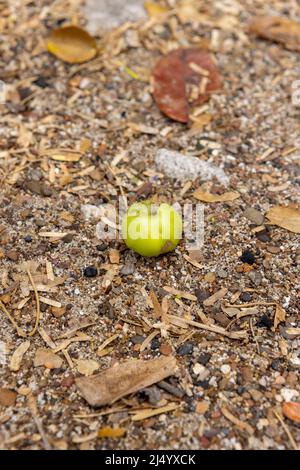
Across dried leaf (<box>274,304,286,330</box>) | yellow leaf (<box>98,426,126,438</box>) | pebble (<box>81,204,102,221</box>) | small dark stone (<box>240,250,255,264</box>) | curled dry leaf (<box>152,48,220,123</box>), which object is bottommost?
yellow leaf (<box>98,426,126,438</box>)

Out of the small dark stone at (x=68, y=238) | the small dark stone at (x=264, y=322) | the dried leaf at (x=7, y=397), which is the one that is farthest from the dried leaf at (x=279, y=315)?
the dried leaf at (x=7, y=397)

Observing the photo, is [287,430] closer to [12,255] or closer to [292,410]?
[292,410]

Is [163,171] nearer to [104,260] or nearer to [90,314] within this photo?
[104,260]

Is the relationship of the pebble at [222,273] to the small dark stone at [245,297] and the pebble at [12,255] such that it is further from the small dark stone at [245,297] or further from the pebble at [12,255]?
the pebble at [12,255]

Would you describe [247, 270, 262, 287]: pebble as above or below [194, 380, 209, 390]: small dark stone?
above

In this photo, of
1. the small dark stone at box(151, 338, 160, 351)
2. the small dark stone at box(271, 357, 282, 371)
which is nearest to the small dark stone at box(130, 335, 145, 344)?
the small dark stone at box(151, 338, 160, 351)

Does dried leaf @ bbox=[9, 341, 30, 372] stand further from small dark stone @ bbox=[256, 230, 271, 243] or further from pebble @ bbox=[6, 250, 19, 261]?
small dark stone @ bbox=[256, 230, 271, 243]
